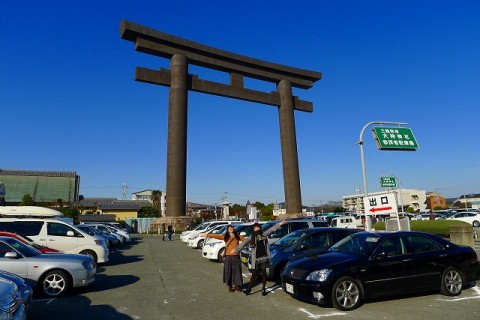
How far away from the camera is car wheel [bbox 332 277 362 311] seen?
23.1ft

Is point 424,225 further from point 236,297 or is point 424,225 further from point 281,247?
point 236,297

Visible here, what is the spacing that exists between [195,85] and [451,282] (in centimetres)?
2979

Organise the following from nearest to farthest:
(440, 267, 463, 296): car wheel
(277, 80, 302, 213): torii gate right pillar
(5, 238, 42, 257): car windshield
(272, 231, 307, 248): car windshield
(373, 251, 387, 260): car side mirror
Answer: (373, 251, 387, 260): car side mirror
(440, 267, 463, 296): car wheel
(5, 238, 42, 257): car windshield
(272, 231, 307, 248): car windshield
(277, 80, 302, 213): torii gate right pillar

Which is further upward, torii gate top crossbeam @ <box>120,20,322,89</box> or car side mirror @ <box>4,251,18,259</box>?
torii gate top crossbeam @ <box>120,20,322,89</box>

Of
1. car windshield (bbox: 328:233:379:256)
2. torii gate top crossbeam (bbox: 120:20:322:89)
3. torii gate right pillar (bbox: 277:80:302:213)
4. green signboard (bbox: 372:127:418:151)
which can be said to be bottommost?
car windshield (bbox: 328:233:379:256)

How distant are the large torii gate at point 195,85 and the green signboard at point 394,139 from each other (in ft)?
62.5

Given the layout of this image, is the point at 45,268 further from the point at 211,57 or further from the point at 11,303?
→ the point at 211,57

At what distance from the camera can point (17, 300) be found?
504cm

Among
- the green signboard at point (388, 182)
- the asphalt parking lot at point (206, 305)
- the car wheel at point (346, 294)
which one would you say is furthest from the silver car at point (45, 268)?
the green signboard at point (388, 182)

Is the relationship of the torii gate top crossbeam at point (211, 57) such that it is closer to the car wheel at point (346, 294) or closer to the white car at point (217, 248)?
the white car at point (217, 248)

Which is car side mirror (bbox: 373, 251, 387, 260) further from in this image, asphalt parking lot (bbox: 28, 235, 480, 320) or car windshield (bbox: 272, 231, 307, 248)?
car windshield (bbox: 272, 231, 307, 248)

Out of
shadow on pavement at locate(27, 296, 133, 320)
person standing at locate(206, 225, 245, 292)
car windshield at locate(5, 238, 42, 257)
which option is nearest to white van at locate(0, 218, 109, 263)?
car windshield at locate(5, 238, 42, 257)

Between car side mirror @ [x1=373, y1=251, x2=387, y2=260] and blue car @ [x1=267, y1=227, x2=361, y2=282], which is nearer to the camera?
car side mirror @ [x1=373, y1=251, x2=387, y2=260]

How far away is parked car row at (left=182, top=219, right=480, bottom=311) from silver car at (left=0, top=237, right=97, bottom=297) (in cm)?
465
